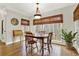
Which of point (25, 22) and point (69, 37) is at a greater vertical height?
point (25, 22)

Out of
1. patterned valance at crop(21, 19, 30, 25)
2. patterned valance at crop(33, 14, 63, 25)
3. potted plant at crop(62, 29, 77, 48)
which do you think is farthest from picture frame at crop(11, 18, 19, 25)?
potted plant at crop(62, 29, 77, 48)

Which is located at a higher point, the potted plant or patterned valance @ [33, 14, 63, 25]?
patterned valance @ [33, 14, 63, 25]

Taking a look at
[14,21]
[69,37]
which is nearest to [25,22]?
[14,21]

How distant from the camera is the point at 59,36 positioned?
2029 millimetres

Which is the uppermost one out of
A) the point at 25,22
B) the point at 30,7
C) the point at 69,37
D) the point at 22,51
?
the point at 30,7

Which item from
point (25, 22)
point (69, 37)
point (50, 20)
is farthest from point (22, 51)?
point (69, 37)

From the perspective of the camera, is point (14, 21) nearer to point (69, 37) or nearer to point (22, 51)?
point (22, 51)

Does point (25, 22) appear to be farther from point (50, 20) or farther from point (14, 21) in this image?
point (50, 20)

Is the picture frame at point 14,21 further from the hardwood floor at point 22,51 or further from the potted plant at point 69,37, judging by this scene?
the potted plant at point 69,37

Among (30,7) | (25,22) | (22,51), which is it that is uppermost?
(30,7)

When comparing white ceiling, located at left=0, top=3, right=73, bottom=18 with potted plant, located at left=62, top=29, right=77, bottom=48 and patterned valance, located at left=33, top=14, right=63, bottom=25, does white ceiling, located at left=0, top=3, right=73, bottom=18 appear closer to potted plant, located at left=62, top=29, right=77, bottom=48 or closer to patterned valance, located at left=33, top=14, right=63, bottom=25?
patterned valance, located at left=33, top=14, right=63, bottom=25

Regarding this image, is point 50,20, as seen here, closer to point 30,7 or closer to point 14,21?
point 30,7

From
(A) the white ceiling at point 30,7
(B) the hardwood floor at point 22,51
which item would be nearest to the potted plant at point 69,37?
(B) the hardwood floor at point 22,51

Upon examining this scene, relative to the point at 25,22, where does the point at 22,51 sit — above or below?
below
